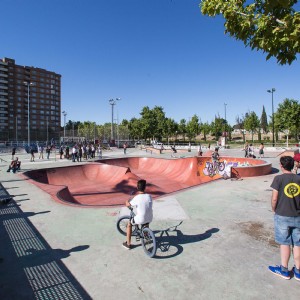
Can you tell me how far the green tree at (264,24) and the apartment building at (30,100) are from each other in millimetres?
84975

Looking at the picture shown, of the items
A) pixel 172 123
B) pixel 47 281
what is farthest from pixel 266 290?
pixel 172 123

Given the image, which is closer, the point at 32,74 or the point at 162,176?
the point at 162,176

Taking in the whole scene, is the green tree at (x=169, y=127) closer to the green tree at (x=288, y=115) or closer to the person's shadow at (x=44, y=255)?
the green tree at (x=288, y=115)

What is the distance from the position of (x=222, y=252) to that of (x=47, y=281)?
10.6ft

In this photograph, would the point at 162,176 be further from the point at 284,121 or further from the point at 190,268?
the point at 284,121

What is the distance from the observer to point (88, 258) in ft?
15.6

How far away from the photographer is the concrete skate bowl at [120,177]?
1447 centimetres

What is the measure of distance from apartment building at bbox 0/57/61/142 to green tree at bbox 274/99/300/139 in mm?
68797

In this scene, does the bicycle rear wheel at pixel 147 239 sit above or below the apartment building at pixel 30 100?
below

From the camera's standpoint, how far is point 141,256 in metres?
4.83

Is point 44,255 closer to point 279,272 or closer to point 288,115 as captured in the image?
point 279,272

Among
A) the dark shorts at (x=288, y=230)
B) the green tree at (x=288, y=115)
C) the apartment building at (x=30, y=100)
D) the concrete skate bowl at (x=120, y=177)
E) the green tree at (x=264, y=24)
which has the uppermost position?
the apartment building at (x=30, y=100)

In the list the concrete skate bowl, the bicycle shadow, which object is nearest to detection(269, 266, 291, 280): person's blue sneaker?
the bicycle shadow

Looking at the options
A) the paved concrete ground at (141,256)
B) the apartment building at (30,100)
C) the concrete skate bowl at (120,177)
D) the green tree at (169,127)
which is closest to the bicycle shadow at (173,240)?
the paved concrete ground at (141,256)
